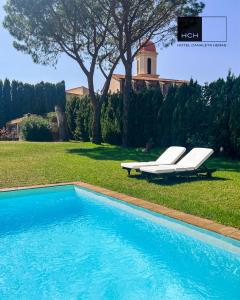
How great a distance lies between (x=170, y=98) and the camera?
19.2 m

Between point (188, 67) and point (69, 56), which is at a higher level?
point (69, 56)

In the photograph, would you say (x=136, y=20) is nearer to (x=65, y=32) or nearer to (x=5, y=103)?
(x=65, y=32)

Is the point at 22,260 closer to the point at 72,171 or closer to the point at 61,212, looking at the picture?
the point at 61,212

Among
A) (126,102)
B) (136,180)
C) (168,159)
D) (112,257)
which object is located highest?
(126,102)

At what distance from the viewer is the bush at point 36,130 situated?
28016mm

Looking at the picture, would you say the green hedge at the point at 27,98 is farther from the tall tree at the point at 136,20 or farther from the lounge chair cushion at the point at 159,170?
the lounge chair cushion at the point at 159,170

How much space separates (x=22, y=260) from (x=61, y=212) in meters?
2.84

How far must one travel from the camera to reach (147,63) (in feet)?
176

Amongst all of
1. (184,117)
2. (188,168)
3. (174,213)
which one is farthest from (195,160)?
(184,117)

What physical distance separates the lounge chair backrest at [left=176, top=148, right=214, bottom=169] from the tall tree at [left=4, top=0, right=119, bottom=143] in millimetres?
13177

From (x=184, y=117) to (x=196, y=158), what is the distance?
723 cm

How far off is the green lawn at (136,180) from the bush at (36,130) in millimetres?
10278

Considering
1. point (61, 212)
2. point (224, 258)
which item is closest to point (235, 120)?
point (61, 212)

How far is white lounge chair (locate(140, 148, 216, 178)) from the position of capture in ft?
32.8
